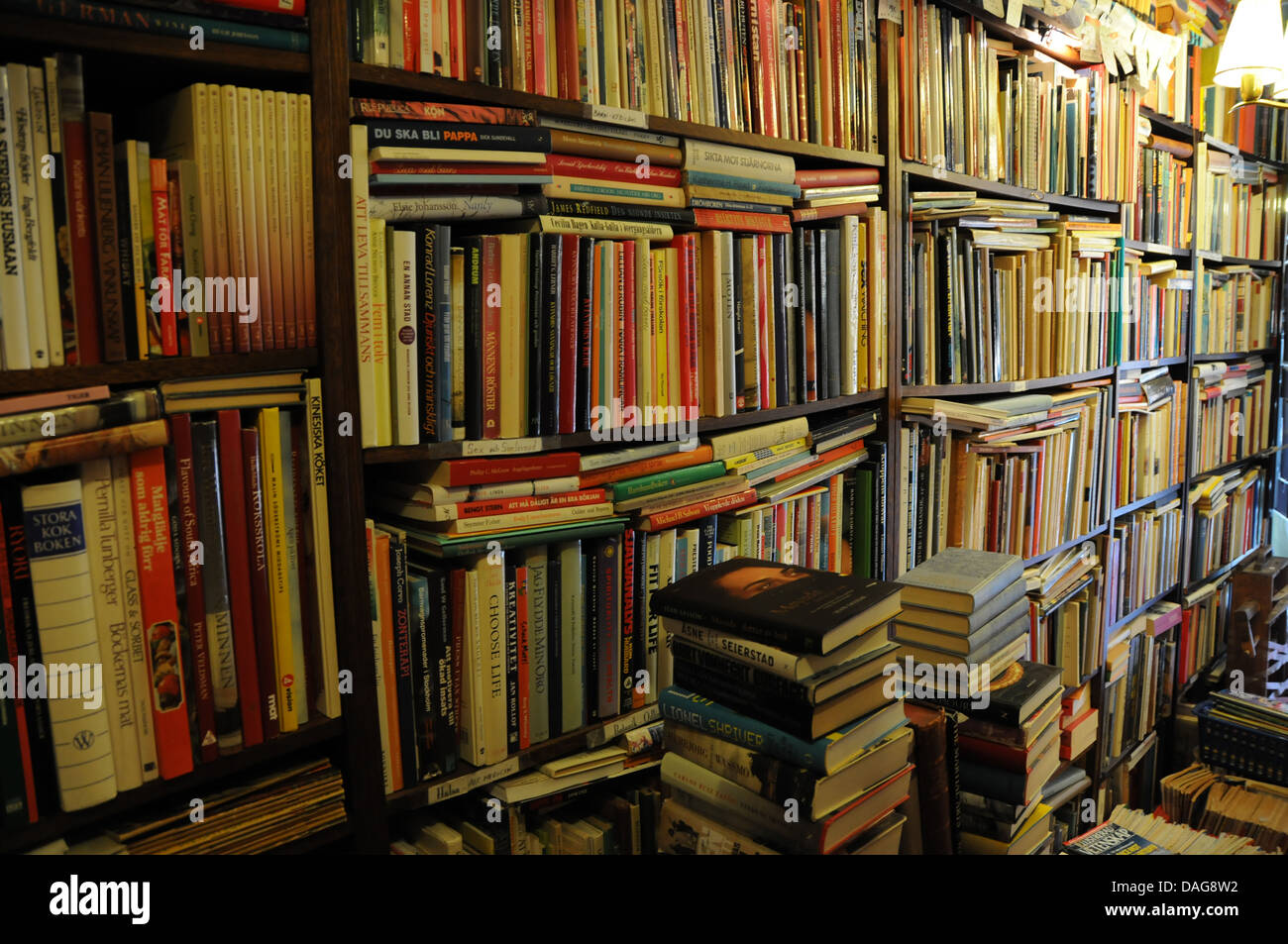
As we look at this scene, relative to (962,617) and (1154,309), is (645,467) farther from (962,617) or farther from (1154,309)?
(1154,309)

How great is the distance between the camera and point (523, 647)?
1.30 metres

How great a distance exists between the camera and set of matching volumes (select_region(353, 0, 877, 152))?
1167 millimetres

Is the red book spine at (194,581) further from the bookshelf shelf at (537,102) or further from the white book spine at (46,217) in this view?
the bookshelf shelf at (537,102)

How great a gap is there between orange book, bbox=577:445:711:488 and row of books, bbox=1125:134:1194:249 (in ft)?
6.82

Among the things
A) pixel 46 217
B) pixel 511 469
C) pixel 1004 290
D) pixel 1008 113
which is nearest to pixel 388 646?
pixel 511 469

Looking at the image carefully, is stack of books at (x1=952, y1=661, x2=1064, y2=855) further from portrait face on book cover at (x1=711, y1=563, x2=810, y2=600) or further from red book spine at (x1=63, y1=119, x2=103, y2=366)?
red book spine at (x1=63, y1=119, x2=103, y2=366)

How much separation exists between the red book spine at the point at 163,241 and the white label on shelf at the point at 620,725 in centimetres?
81

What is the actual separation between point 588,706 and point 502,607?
0.25 meters

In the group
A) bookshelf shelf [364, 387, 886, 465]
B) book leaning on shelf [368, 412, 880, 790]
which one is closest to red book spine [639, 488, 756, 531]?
book leaning on shelf [368, 412, 880, 790]

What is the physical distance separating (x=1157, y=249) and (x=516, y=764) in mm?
2860

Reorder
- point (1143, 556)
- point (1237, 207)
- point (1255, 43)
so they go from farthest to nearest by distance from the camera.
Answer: point (1237, 207)
point (1143, 556)
point (1255, 43)

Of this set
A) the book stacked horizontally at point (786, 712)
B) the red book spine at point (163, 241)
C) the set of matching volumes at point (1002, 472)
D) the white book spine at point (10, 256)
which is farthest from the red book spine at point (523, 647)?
the set of matching volumes at point (1002, 472)

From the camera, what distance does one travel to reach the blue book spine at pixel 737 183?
1496mm
